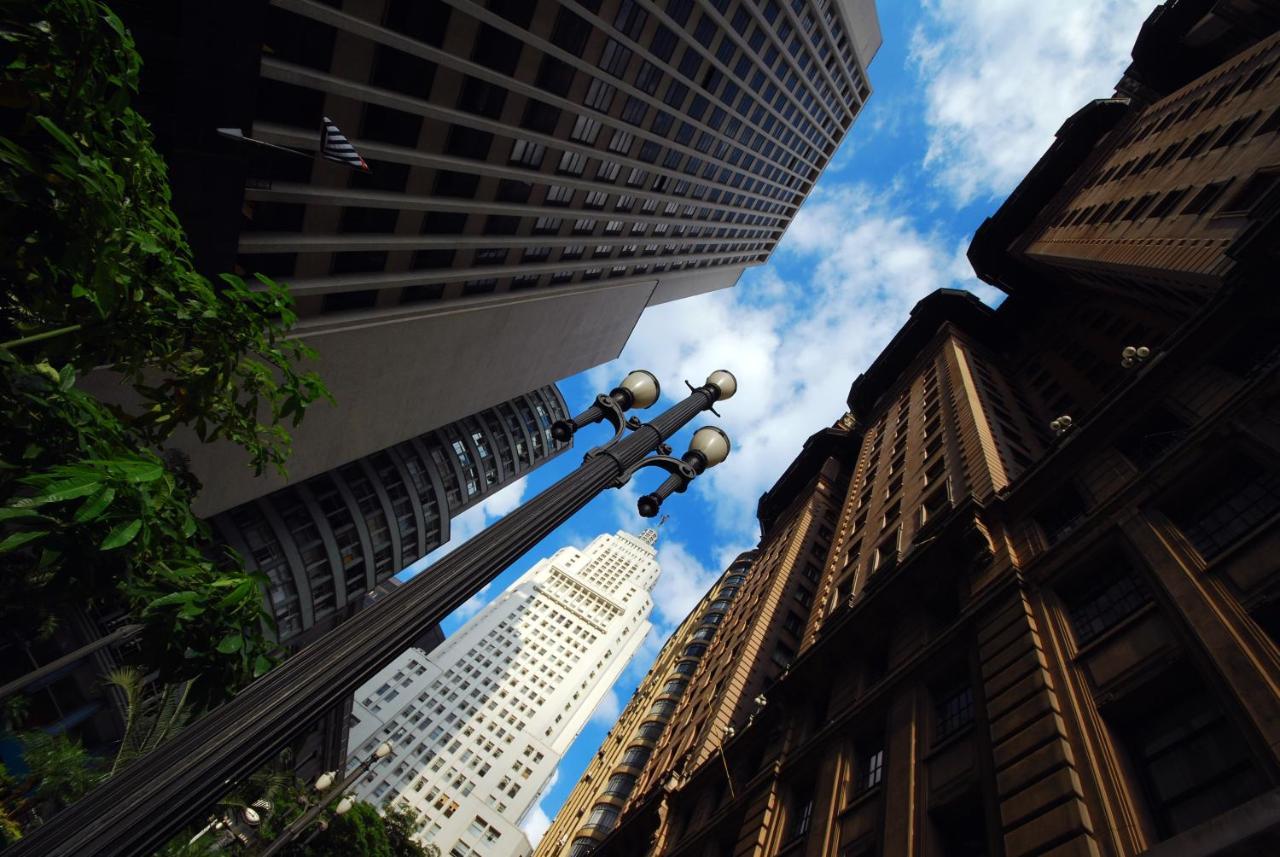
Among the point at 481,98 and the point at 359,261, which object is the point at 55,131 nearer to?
the point at 481,98

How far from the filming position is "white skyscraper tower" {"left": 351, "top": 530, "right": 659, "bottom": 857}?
82.3 metres

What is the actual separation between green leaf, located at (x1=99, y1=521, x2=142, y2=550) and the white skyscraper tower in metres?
73.2

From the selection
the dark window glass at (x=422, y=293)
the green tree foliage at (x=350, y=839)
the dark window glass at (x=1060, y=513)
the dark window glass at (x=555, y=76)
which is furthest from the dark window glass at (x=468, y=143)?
the green tree foliage at (x=350, y=839)

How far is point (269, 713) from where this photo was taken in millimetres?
4586

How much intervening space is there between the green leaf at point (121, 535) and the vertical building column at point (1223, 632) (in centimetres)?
1369

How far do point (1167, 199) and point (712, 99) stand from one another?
1053 inches

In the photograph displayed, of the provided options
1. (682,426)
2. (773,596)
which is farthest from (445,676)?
(682,426)

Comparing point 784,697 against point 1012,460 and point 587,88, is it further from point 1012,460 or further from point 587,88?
point 587,88

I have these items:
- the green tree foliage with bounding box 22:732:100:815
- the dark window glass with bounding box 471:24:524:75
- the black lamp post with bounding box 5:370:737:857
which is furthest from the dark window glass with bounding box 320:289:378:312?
the black lamp post with bounding box 5:370:737:857

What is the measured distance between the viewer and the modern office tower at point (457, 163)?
2083cm

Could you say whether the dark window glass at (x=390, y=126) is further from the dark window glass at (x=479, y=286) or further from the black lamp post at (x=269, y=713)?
the black lamp post at (x=269, y=713)

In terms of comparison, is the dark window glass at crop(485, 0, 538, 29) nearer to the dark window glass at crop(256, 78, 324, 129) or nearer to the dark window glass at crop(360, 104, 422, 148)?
the dark window glass at crop(360, 104, 422, 148)

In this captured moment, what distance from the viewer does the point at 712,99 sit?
42844mm

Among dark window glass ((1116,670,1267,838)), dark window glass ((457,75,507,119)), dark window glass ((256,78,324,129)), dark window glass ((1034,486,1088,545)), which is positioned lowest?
dark window glass ((1116,670,1267,838))
